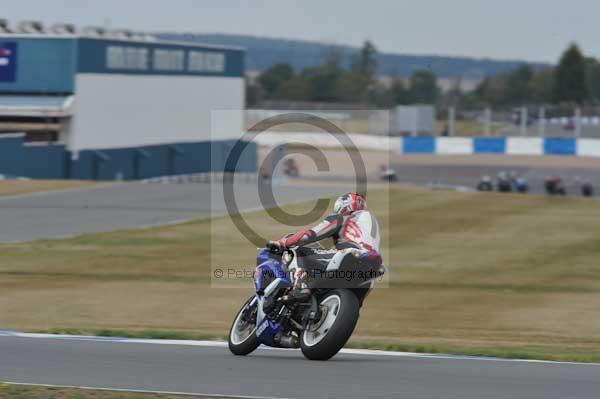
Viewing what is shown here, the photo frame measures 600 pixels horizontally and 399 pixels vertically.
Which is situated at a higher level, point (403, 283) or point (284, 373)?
point (284, 373)

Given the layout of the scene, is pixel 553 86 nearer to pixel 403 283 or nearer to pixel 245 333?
pixel 403 283

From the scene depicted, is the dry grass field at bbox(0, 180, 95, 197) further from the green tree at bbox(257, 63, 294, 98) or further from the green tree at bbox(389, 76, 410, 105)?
the green tree at bbox(257, 63, 294, 98)

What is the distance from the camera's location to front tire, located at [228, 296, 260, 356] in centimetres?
985

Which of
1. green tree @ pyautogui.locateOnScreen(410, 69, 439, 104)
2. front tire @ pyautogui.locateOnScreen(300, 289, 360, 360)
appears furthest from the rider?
green tree @ pyautogui.locateOnScreen(410, 69, 439, 104)

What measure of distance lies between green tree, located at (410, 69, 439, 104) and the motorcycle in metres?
35.5

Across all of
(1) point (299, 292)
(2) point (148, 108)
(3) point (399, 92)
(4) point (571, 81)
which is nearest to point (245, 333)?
(1) point (299, 292)

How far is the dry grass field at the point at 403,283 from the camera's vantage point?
13.3 metres

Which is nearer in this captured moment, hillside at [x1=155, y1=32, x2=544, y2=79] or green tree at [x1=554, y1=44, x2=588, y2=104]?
hillside at [x1=155, y1=32, x2=544, y2=79]

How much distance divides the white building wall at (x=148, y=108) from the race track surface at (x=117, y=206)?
11.3 meters

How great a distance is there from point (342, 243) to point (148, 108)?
138 ft

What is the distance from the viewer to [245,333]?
9.95 meters

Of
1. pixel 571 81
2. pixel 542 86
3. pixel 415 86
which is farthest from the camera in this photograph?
pixel 571 81

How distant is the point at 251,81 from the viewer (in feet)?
237

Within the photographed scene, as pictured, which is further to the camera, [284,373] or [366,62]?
[366,62]
